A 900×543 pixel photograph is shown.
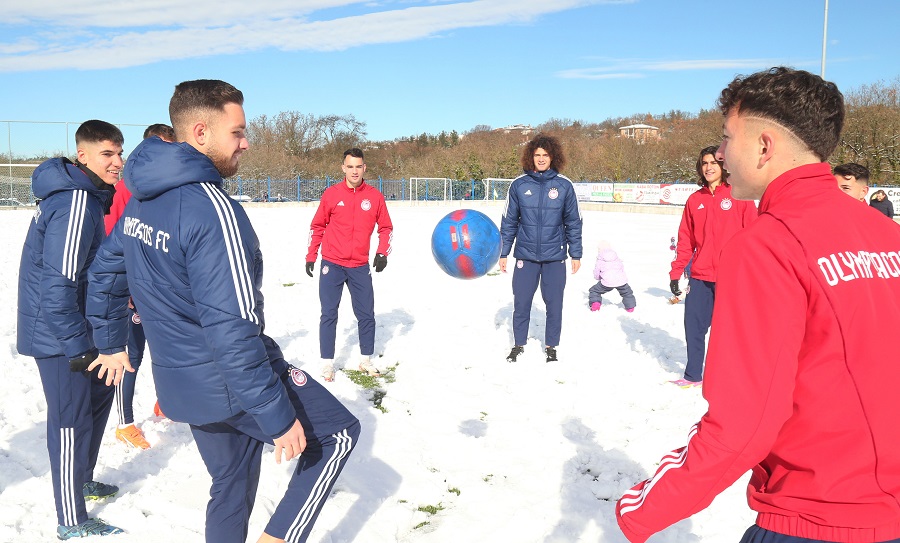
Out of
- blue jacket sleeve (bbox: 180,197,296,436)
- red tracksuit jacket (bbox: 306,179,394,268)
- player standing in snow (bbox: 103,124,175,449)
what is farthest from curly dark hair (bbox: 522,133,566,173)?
blue jacket sleeve (bbox: 180,197,296,436)

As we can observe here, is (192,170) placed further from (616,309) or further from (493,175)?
(493,175)

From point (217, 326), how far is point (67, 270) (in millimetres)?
1601

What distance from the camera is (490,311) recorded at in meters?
9.90

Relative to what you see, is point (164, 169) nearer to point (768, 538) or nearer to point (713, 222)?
point (768, 538)

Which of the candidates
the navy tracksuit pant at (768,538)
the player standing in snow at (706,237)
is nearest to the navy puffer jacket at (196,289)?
the navy tracksuit pant at (768,538)

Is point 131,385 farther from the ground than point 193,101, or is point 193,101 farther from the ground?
point 193,101

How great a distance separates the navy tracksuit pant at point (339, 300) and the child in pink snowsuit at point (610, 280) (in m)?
4.21

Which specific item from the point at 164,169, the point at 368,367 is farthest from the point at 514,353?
the point at 164,169

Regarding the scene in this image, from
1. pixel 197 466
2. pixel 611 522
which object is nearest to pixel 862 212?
pixel 611 522

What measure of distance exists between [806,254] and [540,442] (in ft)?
12.3

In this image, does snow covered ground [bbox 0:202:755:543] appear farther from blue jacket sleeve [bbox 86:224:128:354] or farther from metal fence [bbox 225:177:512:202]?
metal fence [bbox 225:177:512:202]

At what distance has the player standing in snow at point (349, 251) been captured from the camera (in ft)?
22.4

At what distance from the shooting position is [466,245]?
7168mm

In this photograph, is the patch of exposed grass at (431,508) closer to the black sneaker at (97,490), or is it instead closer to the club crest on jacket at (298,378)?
the club crest on jacket at (298,378)
